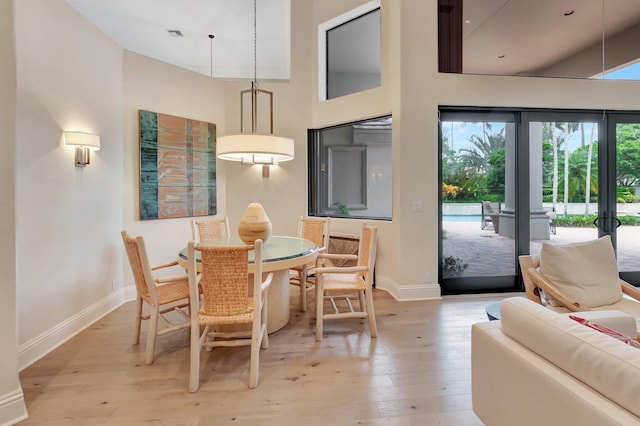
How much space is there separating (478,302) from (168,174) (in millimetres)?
4347

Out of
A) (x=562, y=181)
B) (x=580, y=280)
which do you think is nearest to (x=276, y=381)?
(x=580, y=280)

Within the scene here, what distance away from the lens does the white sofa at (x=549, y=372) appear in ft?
3.13

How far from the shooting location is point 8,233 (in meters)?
1.79

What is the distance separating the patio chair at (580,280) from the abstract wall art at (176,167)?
408 cm

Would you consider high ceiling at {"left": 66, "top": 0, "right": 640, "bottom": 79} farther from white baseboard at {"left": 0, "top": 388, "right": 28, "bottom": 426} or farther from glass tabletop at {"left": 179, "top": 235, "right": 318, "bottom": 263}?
white baseboard at {"left": 0, "top": 388, "right": 28, "bottom": 426}

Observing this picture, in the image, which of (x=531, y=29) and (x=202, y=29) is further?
(x=202, y=29)

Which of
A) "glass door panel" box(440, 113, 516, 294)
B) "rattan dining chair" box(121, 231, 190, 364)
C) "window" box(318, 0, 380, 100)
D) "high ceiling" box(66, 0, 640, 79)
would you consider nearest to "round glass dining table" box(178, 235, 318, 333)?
"rattan dining chair" box(121, 231, 190, 364)

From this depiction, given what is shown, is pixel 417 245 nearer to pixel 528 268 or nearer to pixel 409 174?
pixel 409 174

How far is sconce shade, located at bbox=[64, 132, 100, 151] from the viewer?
9.48 feet

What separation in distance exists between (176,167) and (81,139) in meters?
1.31

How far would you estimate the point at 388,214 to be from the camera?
4.34 meters

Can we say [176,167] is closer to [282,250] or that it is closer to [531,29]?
[282,250]

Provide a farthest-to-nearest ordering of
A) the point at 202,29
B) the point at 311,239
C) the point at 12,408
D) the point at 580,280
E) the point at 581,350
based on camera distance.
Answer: the point at 202,29, the point at 311,239, the point at 580,280, the point at 12,408, the point at 581,350

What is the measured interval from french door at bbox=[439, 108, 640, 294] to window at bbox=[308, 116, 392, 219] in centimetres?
82
